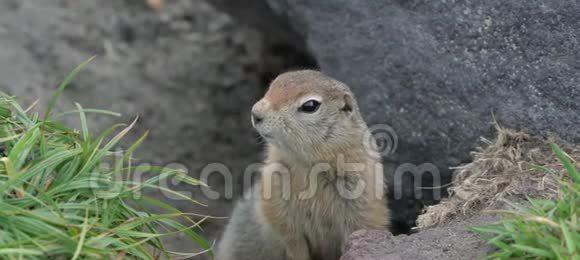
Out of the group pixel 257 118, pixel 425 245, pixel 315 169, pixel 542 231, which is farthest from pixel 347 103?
pixel 542 231

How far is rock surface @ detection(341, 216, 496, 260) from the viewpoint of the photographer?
13.7 feet

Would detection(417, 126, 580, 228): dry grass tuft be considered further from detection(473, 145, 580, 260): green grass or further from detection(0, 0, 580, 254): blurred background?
detection(473, 145, 580, 260): green grass

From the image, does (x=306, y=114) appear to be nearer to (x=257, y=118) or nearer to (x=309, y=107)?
(x=309, y=107)

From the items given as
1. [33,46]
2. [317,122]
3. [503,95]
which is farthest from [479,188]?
[33,46]

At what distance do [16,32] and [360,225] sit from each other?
4.59 m

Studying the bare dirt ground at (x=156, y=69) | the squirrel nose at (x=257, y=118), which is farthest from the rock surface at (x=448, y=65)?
the bare dirt ground at (x=156, y=69)

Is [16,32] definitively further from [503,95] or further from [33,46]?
[503,95]

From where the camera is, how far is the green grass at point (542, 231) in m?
3.50

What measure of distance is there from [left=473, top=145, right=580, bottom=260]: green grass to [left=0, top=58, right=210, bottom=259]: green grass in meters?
1.84

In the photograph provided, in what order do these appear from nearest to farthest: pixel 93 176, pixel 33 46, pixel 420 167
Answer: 1. pixel 93 176
2. pixel 420 167
3. pixel 33 46

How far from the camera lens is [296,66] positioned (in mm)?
8852

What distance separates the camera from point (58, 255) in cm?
376

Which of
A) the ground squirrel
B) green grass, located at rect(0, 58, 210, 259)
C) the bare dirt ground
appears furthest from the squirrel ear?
the bare dirt ground

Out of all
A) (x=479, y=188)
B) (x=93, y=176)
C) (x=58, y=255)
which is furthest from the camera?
(x=479, y=188)
